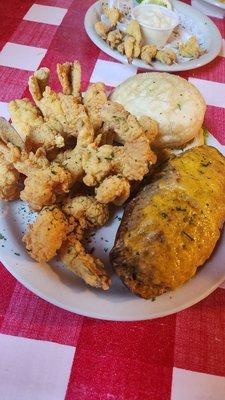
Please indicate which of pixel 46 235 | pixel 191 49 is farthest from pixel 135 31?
pixel 46 235

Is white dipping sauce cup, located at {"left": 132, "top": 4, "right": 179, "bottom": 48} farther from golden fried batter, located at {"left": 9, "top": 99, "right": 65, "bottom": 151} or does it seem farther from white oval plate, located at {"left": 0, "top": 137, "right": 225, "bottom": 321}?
white oval plate, located at {"left": 0, "top": 137, "right": 225, "bottom": 321}

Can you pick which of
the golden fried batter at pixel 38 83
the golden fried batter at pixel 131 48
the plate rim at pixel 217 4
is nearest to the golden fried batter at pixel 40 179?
the golden fried batter at pixel 38 83

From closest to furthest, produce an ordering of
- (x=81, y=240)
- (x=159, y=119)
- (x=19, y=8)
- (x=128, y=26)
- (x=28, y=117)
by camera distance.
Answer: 1. (x=81, y=240)
2. (x=28, y=117)
3. (x=159, y=119)
4. (x=128, y=26)
5. (x=19, y=8)

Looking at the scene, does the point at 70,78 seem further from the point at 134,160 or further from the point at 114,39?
the point at 114,39

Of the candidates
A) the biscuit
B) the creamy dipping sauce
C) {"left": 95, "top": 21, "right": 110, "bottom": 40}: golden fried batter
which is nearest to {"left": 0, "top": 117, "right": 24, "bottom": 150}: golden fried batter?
the biscuit

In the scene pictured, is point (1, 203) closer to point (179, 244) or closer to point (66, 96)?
point (66, 96)

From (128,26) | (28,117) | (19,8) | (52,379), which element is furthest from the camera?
(19,8)

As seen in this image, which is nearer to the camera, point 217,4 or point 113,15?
point 113,15

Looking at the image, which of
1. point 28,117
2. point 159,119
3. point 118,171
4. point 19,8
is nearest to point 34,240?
point 118,171
